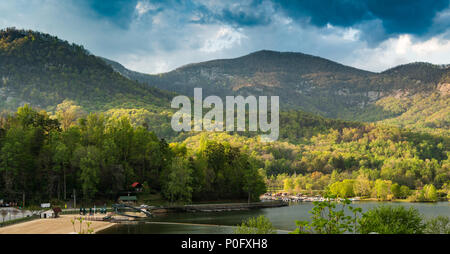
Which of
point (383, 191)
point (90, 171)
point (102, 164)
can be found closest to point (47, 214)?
point (90, 171)

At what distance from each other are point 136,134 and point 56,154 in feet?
69.5

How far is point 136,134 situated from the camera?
96938mm

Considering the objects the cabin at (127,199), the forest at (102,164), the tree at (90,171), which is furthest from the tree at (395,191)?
the tree at (90,171)

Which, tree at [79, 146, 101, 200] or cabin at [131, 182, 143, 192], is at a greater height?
tree at [79, 146, 101, 200]

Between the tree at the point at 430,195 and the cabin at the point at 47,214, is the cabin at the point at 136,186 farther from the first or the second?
the tree at the point at 430,195

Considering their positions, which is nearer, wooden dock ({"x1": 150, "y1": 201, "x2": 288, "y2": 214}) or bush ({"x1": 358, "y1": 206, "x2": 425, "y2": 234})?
bush ({"x1": 358, "y1": 206, "x2": 425, "y2": 234})

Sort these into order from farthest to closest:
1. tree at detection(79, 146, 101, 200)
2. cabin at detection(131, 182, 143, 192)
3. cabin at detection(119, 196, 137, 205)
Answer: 1. cabin at detection(131, 182, 143, 192)
2. cabin at detection(119, 196, 137, 205)
3. tree at detection(79, 146, 101, 200)

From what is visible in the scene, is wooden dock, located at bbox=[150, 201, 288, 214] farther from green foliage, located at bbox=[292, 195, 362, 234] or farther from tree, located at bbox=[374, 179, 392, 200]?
green foliage, located at bbox=[292, 195, 362, 234]

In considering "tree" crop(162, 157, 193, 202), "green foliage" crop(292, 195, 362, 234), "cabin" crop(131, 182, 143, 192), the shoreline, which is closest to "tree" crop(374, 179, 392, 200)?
"tree" crop(162, 157, 193, 202)

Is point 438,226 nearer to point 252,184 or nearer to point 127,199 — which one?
point 127,199

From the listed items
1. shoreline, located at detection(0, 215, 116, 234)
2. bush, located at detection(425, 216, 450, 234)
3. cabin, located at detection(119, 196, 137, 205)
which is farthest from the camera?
cabin, located at detection(119, 196, 137, 205)
